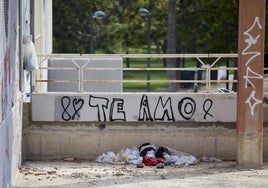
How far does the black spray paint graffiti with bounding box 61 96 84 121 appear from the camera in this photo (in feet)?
49.2

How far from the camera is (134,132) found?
1506 centimetres

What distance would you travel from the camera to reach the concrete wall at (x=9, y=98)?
10312 mm

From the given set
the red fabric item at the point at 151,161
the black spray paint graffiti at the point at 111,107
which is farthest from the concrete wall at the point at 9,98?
the red fabric item at the point at 151,161

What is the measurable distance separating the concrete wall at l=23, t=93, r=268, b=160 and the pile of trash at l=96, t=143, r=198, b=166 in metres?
0.18

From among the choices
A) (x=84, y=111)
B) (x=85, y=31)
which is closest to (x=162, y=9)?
(x=85, y=31)

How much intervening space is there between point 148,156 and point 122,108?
4.16ft

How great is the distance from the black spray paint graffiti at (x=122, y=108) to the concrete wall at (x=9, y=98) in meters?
1.40

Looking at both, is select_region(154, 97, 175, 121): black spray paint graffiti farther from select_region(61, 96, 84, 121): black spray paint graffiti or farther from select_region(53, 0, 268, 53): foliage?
select_region(53, 0, 268, 53): foliage

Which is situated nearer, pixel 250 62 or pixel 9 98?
pixel 9 98

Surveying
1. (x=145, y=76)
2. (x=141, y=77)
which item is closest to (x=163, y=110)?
(x=141, y=77)

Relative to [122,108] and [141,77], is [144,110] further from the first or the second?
[141,77]

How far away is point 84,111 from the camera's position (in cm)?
1502

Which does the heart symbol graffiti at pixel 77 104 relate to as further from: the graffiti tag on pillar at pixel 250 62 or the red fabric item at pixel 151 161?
the graffiti tag on pillar at pixel 250 62

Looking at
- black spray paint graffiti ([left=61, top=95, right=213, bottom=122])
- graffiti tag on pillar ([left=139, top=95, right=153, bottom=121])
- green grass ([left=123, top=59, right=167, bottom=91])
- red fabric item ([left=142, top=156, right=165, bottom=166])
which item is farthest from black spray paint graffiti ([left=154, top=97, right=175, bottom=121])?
green grass ([left=123, top=59, right=167, bottom=91])
